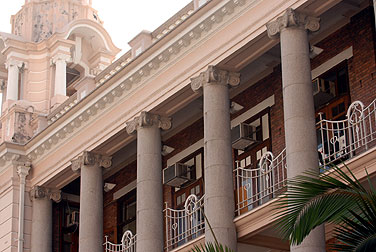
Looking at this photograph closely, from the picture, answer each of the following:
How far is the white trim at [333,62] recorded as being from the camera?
1955 cm

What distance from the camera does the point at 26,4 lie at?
3092cm

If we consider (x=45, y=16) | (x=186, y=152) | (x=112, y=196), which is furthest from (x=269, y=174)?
(x=45, y=16)

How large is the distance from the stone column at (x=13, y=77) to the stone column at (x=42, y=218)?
3938mm

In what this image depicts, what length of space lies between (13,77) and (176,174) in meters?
7.95

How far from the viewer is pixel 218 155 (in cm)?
1916

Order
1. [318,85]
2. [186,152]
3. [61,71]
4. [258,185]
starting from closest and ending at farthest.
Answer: [318,85] → [258,185] → [186,152] → [61,71]

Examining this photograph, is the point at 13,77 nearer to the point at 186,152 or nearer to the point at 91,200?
the point at 91,200

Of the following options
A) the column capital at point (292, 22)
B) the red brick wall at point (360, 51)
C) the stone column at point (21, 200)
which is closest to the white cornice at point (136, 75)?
the stone column at point (21, 200)

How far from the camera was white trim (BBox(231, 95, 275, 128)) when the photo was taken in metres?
21.5

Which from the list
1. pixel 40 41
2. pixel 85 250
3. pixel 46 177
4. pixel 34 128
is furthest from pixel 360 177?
pixel 40 41

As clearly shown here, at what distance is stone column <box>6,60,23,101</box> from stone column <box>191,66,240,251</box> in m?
9.72

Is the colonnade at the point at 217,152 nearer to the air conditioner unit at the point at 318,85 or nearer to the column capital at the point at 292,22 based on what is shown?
the column capital at the point at 292,22

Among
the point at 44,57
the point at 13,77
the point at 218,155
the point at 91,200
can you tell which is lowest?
the point at 218,155

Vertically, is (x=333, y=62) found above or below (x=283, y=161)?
above
